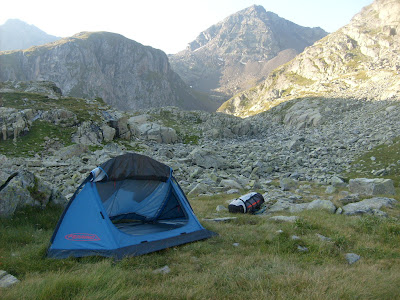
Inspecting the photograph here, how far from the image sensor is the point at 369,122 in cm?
3228

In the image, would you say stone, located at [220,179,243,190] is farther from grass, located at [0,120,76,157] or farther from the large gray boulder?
grass, located at [0,120,76,157]

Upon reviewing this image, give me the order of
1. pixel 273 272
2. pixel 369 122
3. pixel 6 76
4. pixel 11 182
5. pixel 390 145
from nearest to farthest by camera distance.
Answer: pixel 273 272, pixel 11 182, pixel 390 145, pixel 369 122, pixel 6 76

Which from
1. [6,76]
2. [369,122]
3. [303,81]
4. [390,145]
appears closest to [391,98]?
[369,122]

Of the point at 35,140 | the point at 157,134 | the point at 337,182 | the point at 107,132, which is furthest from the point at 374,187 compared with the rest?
the point at 157,134

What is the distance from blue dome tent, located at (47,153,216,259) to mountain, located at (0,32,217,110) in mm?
137227

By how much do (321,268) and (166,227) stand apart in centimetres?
528

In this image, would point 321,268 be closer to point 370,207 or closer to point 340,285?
point 340,285

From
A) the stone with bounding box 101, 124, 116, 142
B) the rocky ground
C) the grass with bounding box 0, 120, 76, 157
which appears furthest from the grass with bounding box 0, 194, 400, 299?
the stone with bounding box 101, 124, 116, 142

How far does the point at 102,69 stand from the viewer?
157 meters

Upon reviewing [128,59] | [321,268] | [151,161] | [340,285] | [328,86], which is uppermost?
[128,59]

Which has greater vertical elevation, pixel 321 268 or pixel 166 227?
pixel 321 268

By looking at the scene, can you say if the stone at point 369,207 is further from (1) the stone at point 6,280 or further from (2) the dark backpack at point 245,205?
(1) the stone at point 6,280

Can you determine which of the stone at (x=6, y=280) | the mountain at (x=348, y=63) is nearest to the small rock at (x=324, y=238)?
the stone at (x=6, y=280)

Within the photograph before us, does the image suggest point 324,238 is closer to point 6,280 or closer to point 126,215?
point 126,215
